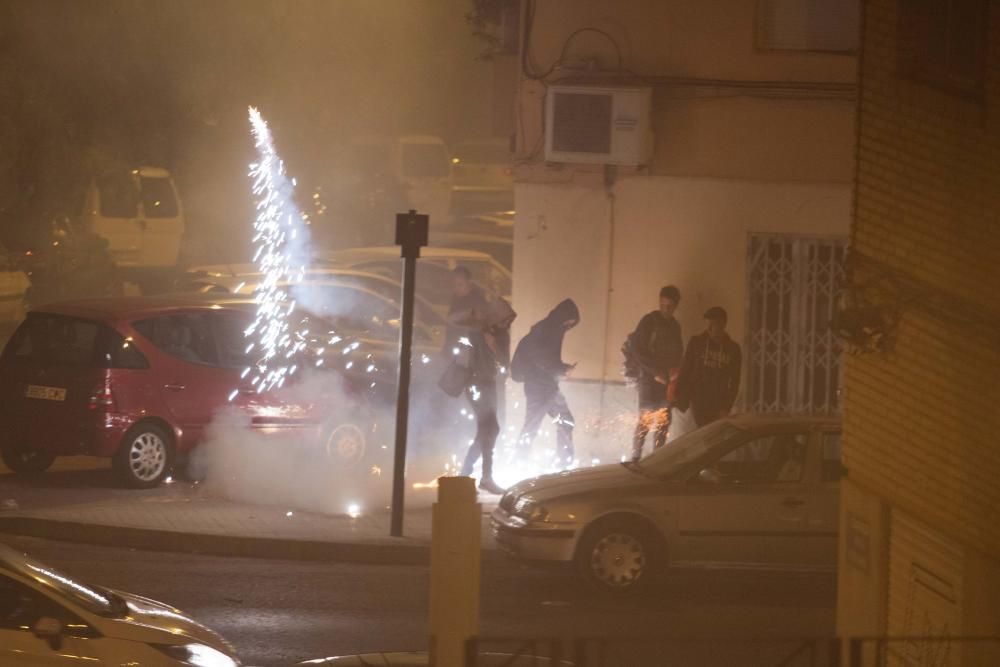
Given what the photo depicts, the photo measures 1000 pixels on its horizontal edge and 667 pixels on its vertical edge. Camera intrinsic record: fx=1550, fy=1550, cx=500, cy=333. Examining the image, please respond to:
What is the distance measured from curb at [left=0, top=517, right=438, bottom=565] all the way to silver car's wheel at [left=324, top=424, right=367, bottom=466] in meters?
3.39

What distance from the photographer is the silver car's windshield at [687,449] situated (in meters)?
11.8

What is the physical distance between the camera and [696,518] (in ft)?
37.5

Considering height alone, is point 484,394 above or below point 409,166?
below

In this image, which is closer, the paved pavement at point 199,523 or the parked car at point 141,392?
the paved pavement at point 199,523

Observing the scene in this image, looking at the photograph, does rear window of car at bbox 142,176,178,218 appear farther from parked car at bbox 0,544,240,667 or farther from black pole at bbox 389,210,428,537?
parked car at bbox 0,544,240,667

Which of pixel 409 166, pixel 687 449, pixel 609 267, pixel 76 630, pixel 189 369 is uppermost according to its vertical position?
pixel 409 166

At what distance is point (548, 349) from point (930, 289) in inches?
318

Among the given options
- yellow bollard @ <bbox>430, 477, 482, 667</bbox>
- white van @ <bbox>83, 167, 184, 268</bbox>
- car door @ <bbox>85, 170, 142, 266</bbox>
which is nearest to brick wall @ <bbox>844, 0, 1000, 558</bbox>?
yellow bollard @ <bbox>430, 477, 482, 667</bbox>

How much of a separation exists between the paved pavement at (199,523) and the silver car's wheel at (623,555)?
1.61 metres

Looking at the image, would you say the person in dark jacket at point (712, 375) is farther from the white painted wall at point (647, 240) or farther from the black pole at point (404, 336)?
the black pole at point (404, 336)

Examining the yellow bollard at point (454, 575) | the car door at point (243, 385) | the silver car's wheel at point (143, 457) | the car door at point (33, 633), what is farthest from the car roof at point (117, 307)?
the yellow bollard at point (454, 575)

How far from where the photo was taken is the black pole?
12.8 metres

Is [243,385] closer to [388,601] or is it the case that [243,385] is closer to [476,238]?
[388,601]

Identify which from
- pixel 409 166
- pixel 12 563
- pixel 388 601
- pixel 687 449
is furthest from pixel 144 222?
pixel 12 563
